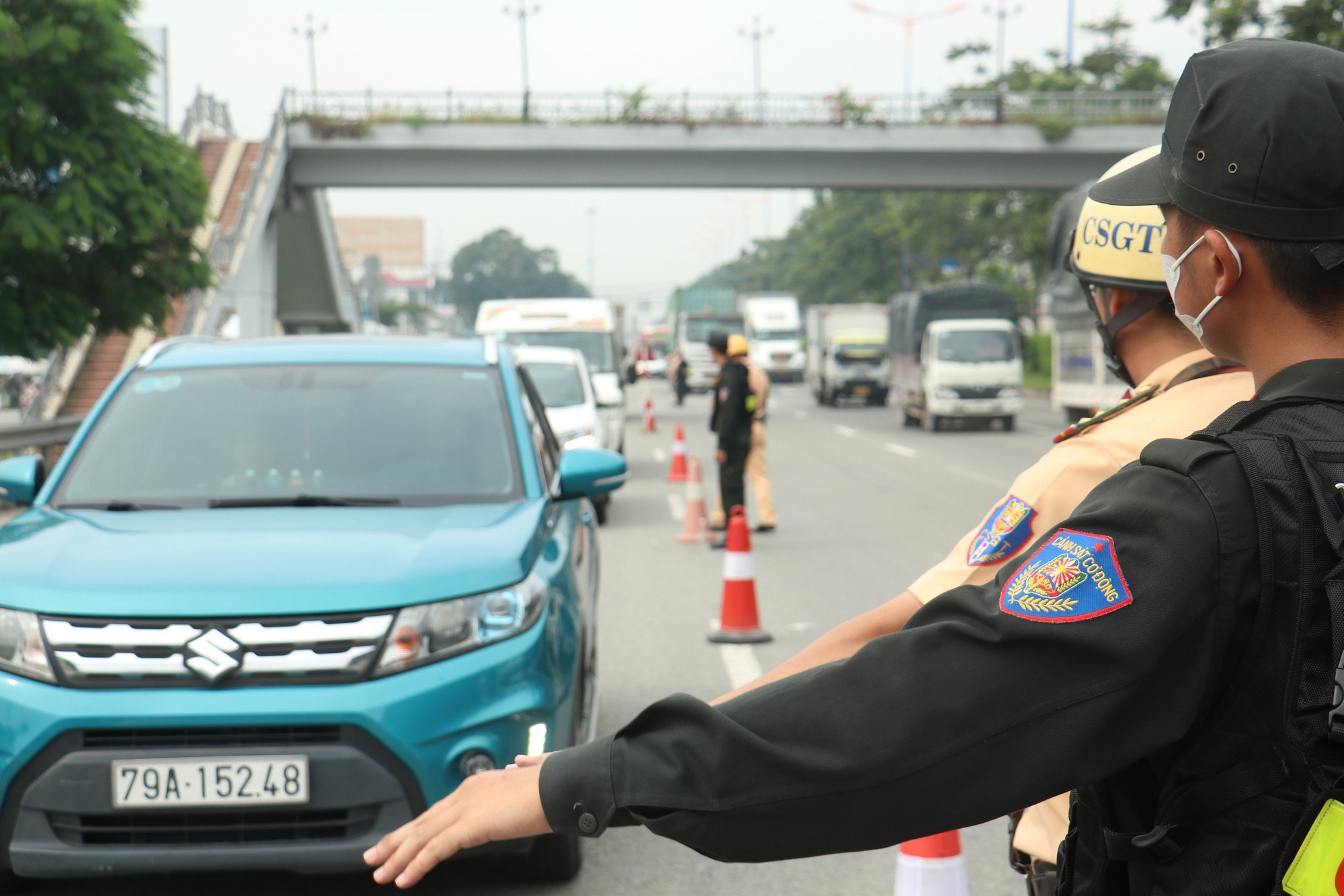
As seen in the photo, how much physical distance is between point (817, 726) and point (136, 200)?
1765cm

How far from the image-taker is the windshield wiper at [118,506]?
4.64m

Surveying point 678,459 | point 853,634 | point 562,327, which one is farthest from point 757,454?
point 853,634

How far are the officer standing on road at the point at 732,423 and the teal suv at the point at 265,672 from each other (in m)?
8.02

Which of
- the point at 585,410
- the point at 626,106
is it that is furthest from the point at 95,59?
the point at 626,106

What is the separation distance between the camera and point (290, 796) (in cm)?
357

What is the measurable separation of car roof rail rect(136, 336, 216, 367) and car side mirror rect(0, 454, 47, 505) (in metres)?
0.64

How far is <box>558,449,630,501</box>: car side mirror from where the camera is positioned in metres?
5.19

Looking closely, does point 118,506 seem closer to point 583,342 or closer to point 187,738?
point 187,738

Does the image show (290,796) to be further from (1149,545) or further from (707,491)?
(707,491)

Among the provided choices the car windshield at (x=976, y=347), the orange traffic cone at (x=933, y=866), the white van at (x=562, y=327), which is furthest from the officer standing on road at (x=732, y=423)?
the car windshield at (x=976, y=347)

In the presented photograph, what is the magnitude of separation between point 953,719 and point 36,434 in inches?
661

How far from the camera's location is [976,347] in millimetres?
28750

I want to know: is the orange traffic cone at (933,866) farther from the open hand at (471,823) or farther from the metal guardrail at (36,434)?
the metal guardrail at (36,434)

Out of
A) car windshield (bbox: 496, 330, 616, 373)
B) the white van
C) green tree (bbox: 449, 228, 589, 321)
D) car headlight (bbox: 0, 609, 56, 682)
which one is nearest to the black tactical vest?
car headlight (bbox: 0, 609, 56, 682)
